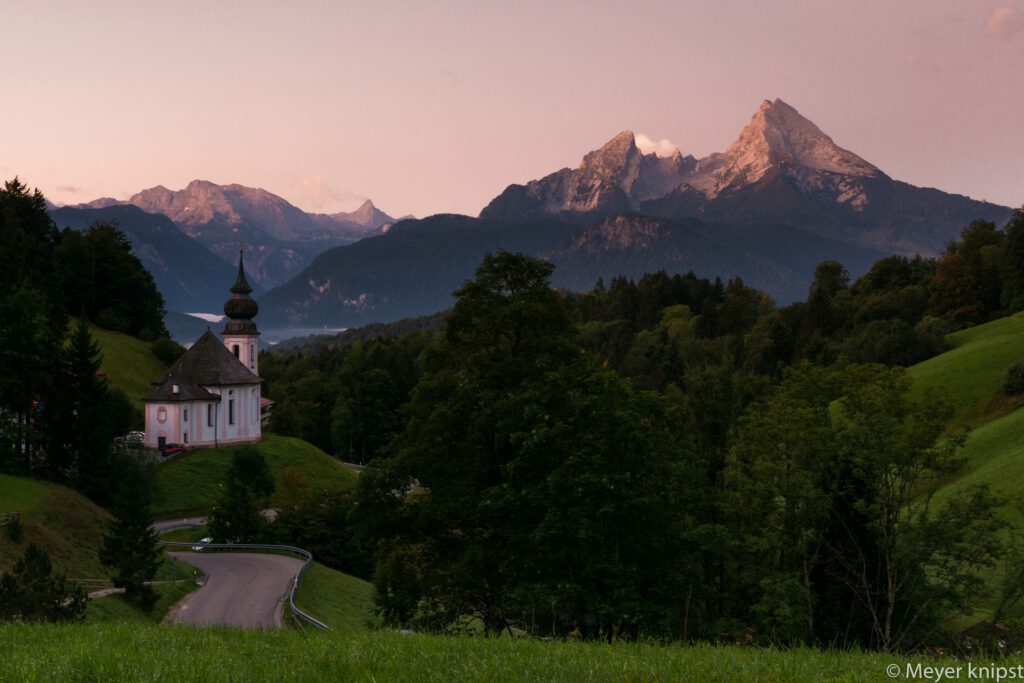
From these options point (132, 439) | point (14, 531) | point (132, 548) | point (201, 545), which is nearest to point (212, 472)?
point (132, 439)

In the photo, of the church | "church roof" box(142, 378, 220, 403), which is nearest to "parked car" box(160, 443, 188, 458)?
the church

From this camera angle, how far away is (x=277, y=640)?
11.8 m

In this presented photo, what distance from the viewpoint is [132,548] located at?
3528cm

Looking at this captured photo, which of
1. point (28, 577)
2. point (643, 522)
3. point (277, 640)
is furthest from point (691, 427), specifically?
point (277, 640)

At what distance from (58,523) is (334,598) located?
46.2 feet

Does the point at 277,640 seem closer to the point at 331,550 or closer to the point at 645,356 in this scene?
the point at 331,550

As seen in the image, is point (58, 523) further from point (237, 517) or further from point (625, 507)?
point (625, 507)

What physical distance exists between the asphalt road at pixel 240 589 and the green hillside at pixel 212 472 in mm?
18068

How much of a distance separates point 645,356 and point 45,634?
399ft

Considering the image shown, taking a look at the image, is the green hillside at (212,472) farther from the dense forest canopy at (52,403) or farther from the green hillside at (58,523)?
the green hillside at (58,523)

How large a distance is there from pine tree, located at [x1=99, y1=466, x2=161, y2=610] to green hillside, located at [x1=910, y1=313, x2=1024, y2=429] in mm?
52720

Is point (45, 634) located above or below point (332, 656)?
below

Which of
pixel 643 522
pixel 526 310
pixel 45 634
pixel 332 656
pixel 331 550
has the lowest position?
pixel 331 550

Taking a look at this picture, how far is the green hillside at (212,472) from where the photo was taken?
7157 centimetres
